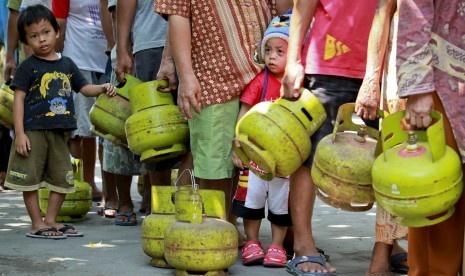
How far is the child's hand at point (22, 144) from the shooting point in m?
6.82

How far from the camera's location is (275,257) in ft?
19.2

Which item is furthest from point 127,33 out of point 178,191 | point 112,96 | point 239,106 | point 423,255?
point 423,255

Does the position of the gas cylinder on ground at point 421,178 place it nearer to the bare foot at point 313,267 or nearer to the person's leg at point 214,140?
the bare foot at point 313,267

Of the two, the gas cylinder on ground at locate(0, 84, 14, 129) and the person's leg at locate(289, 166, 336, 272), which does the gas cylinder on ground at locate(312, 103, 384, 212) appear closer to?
the person's leg at locate(289, 166, 336, 272)

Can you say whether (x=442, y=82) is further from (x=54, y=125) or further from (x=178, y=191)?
(x=54, y=125)

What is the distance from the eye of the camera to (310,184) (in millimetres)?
5531

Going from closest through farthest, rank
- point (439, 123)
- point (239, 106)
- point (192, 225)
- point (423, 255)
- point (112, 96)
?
point (439, 123)
point (423, 255)
point (192, 225)
point (239, 106)
point (112, 96)

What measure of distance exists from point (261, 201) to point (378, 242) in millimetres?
901

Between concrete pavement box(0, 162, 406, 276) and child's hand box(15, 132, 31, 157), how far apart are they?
0.60 metres

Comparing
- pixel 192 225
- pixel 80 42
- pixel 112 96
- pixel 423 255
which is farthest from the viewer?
pixel 80 42

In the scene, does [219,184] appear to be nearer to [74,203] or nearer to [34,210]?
[34,210]

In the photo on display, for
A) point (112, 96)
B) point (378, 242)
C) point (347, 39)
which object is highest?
point (347, 39)

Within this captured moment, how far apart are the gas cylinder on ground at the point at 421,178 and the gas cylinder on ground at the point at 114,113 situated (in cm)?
295

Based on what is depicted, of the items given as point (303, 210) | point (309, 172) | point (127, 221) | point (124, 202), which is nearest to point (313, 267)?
point (303, 210)
